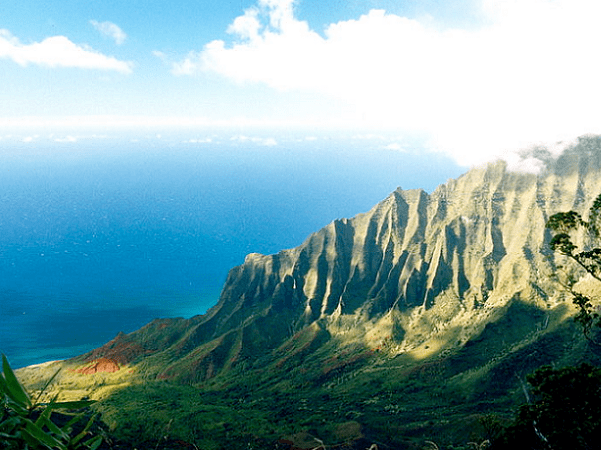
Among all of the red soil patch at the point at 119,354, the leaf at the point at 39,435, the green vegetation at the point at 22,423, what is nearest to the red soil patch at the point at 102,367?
the red soil patch at the point at 119,354

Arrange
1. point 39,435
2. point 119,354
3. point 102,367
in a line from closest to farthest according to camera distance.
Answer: point 39,435
point 102,367
point 119,354

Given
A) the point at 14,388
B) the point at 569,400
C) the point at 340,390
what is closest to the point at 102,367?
the point at 340,390

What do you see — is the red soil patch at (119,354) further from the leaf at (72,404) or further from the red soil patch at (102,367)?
the leaf at (72,404)

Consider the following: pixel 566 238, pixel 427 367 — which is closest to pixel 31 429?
pixel 566 238

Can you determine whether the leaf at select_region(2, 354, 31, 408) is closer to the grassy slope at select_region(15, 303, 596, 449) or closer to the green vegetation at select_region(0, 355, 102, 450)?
the green vegetation at select_region(0, 355, 102, 450)

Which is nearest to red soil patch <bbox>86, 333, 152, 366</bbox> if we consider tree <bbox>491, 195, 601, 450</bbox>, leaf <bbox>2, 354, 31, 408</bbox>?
tree <bbox>491, 195, 601, 450</bbox>

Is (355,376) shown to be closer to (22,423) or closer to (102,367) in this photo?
(102,367)

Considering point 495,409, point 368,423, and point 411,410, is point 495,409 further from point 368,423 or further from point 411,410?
point 368,423
